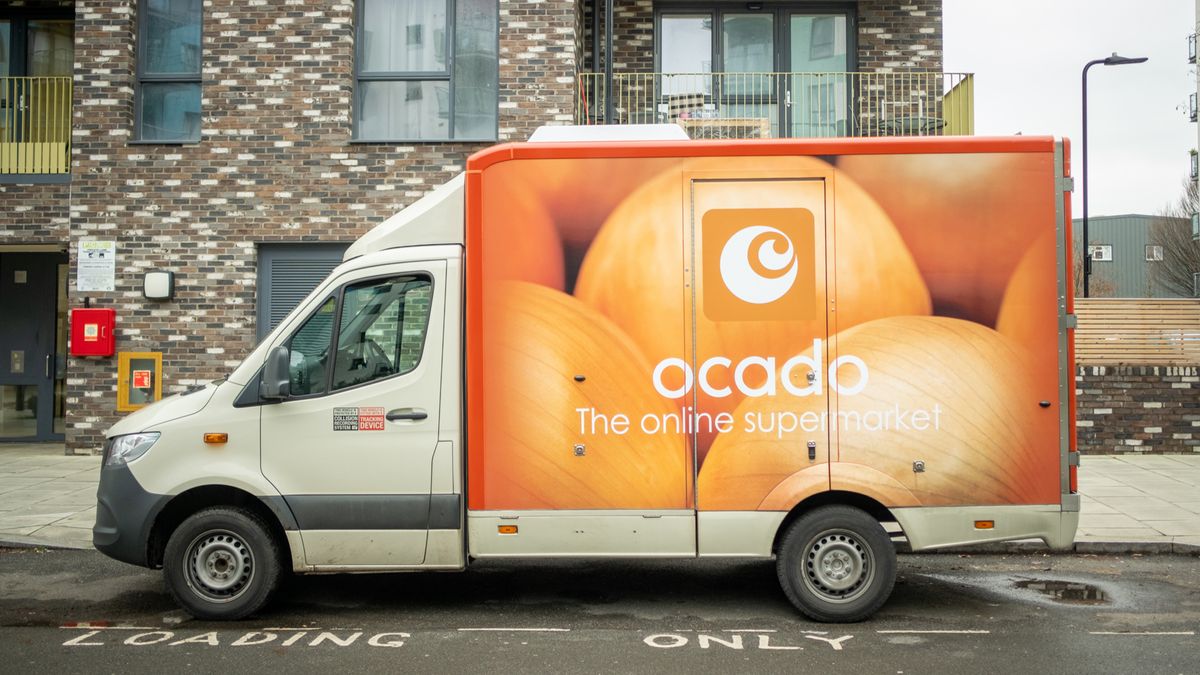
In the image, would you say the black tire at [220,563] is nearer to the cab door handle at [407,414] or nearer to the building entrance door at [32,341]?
the cab door handle at [407,414]

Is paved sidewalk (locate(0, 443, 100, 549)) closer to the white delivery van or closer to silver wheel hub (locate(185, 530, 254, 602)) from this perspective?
silver wheel hub (locate(185, 530, 254, 602))

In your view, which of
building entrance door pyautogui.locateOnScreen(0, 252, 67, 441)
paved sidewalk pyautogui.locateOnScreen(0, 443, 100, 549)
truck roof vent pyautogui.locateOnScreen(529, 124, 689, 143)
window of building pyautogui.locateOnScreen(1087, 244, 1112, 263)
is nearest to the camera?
truck roof vent pyautogui.locateOnScreen(529, 124, 689, 143)

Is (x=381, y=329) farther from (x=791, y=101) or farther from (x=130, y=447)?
(x=791, y=101)

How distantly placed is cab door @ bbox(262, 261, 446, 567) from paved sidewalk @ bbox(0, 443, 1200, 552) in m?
3.51

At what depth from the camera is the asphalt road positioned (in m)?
5.60

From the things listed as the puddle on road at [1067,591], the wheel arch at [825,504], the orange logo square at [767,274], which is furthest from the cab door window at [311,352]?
the puddle on road at [1067,591]

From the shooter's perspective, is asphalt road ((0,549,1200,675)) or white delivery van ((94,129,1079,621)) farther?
white delivery van ((94,129,1079,621))

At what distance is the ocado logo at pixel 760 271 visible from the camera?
630cm

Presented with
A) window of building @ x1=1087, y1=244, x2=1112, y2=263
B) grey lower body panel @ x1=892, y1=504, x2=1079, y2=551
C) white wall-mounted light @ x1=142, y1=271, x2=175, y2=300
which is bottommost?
grey lower body panel @ x1=892, y1=504, x2=1079, y2=551

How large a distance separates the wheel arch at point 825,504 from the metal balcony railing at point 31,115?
41.4 feet

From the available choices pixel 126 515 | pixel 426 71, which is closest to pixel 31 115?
pixel 426 71

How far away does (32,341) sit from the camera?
52.1ft

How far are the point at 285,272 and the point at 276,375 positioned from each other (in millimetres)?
7605

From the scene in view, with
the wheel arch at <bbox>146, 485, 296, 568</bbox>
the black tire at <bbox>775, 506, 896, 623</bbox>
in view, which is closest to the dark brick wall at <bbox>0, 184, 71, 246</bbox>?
the wheel arch at <bbox>146, 485, 296, 568</bbox>
